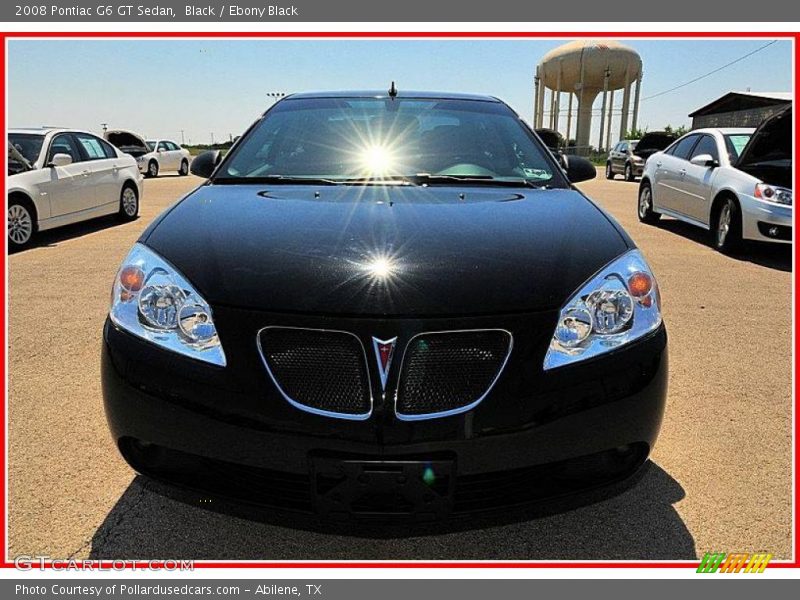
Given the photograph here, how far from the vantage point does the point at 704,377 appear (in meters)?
3.77

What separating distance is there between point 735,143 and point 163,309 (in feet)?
27.6

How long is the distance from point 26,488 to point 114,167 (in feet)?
28.3

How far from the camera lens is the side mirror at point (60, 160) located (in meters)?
8.44

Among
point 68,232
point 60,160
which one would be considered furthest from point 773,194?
point 68,232

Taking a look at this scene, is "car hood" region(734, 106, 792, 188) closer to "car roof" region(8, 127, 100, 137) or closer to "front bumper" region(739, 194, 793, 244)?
"front bumper" region(739, 194, 793, 244)

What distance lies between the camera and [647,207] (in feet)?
34.9

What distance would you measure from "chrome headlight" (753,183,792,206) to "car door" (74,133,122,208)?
8.51 m

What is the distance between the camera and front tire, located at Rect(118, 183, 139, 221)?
10.4m

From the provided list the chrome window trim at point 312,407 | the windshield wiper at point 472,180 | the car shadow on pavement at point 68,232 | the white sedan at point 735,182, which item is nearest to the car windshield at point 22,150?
the car shadow on pavement at point 68,232

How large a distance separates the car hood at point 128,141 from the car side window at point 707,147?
1928 cm

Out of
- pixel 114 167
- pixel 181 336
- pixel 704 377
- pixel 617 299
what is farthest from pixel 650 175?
pixel 181 336

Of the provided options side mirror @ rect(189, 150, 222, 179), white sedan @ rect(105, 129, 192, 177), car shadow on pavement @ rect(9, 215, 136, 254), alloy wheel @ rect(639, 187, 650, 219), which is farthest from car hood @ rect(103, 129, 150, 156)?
side mirror @ rect(189, 150, 222, 179)

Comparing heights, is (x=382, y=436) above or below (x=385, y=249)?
below

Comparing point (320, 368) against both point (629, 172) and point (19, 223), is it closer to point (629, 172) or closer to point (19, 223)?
point (19, 223)
